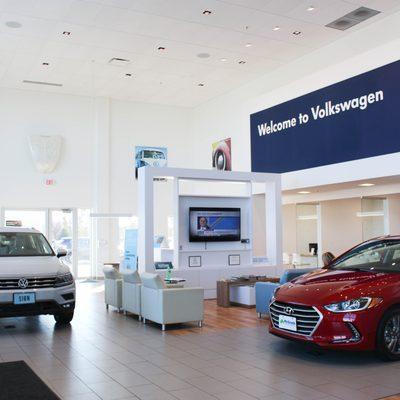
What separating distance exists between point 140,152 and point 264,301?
11112mm

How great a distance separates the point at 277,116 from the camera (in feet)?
44.9

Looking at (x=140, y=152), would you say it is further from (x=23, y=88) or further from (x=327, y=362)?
(x=327, y=362)

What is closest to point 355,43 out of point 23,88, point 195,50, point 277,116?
point 277,116

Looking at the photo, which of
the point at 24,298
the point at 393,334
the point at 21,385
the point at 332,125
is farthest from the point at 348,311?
the point at 332,125

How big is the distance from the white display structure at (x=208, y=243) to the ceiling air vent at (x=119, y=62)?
4.73m

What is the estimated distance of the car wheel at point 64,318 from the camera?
807 cm

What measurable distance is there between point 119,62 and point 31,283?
8511 mm

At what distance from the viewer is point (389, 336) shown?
5547 mm

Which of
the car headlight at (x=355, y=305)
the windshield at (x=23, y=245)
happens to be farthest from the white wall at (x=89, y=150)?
the car headlight at (x=355, y=305)

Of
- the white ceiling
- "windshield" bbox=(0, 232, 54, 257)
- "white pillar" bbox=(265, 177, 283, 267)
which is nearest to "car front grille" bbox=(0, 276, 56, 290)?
"windshield" bbox=(0, 232, 54, 257)

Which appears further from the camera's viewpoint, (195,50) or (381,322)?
(195,50)

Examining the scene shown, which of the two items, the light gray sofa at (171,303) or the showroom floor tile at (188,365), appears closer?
the showroom floor tile at (188,365)

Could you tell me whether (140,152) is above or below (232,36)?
below

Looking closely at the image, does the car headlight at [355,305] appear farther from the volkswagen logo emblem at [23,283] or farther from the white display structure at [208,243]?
the white display structure at [208,243]
